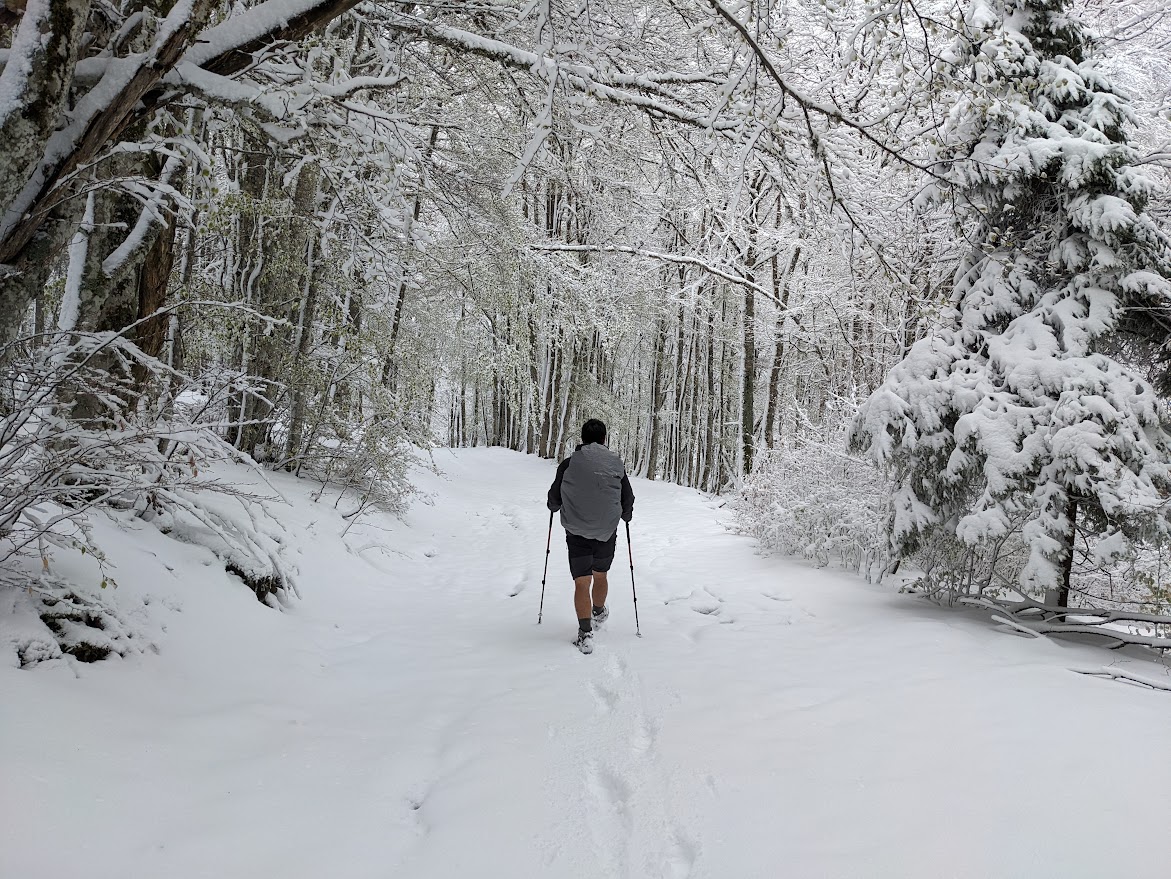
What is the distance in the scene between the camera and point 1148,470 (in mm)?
4469

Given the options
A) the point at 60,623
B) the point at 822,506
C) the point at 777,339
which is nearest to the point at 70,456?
the point at 60,623

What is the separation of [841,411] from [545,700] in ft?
22.9

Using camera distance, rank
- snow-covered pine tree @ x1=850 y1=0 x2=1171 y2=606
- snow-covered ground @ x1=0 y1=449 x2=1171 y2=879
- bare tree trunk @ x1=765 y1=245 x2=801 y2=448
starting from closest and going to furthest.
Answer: snow-covered ground @ x1=0 y1=449 x2=1171 y2=879, snow-covered pine tree @ x1=850 y1=0 x2=1171 y2=606, bare tree trunk @ x1=765 y1=245 x2=801 y2=448

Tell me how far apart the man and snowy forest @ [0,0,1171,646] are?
217cm

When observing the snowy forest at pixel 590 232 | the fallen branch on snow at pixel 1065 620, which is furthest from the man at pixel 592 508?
the fallen branch on snow at pixel 1065 620

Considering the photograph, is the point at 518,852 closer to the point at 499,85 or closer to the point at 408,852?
the point at 408,852

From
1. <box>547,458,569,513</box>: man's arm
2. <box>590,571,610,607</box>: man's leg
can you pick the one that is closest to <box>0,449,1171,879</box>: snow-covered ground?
<box>590,571,610,607</box>: man's leg

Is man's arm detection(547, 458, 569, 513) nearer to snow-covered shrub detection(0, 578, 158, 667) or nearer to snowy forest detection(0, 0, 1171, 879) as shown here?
snowy forest detection(0, 0, 1171, 879)

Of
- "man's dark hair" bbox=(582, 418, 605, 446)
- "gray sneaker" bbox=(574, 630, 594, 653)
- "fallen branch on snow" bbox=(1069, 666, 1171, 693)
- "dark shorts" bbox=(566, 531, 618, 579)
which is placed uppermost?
"man's dark hair" bbox=(582, 418, 605, 446)

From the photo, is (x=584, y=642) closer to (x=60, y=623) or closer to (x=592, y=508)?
(x=592, y=508)

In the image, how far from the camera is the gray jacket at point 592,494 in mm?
5656

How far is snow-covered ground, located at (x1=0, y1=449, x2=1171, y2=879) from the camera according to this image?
2.27 m

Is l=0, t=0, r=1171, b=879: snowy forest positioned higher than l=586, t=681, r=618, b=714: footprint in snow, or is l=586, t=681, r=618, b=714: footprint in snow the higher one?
l=0, t=0, r=1171, b=879: snowy forest

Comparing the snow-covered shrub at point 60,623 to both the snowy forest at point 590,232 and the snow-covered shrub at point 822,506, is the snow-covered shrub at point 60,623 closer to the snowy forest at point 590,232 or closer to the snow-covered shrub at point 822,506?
the snowy forest at point 590,232
